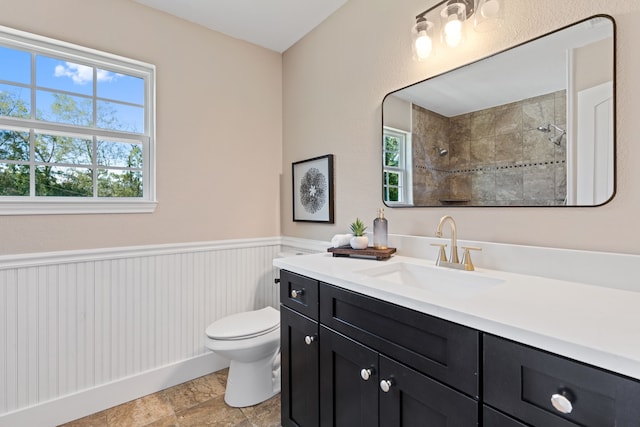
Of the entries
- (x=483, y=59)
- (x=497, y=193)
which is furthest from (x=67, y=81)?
(x=497, y=193)

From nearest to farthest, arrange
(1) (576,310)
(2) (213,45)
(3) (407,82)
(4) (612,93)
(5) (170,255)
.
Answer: (1) (576,310)
(4) (612,93)
(3) (407,82)
(5) (170,255)
(2) (213,45)

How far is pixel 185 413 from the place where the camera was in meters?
1.81

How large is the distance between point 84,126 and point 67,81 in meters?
0.26

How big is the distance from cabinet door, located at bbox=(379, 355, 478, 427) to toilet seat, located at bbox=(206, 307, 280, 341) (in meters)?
0.97

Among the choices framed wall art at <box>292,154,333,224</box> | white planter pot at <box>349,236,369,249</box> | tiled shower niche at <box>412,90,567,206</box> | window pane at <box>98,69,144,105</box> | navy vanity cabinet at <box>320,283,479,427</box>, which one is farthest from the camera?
framed wall art at <box>292,154,333,224</box>

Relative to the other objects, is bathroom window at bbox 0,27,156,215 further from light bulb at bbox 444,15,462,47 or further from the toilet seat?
light bulb at bbox 444,15,462,47

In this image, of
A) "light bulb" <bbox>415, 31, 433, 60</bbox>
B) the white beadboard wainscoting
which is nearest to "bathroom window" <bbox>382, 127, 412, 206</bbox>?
"light bulb" <bbox>415, 31, 433, 60</bbox>

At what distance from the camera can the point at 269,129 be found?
2.57 meters

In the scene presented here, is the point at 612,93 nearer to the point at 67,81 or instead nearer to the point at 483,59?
the point at 483,59

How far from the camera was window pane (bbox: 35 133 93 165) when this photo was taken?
1764mm

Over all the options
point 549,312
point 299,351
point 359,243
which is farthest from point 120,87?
point 549,312

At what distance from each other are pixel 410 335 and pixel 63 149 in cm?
213

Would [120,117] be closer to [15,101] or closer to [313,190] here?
[15,101]

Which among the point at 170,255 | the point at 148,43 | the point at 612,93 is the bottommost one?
the point at 170,255
